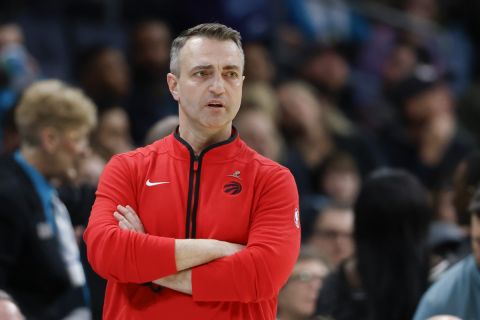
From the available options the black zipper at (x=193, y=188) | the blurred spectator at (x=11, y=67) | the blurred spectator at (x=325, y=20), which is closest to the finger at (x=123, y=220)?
the black zipper at (x=193, y=188)

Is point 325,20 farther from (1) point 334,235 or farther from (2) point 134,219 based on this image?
(2) point 134,219

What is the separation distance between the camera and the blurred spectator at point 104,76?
349 inches

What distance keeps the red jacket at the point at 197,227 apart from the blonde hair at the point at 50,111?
5.52ft

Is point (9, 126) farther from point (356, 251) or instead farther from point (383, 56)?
point (383, 56)

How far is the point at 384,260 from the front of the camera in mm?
5383

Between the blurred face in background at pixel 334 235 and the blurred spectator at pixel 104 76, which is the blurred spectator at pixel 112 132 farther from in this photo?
the blurred face in background at pixel 334 235

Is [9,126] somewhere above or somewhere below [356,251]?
above

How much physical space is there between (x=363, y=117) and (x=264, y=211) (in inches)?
273

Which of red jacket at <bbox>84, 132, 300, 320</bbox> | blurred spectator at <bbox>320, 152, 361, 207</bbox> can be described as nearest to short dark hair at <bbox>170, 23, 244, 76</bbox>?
red jacket at <bbox>84, 132, 300, 320</bbox>

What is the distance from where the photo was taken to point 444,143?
29.9 ft

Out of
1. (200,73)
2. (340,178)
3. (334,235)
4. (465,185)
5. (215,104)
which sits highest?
(200,73)

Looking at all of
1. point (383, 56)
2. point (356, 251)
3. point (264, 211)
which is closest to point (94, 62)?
point (383, 56)

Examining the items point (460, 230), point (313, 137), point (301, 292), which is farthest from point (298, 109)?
point (301, 292)

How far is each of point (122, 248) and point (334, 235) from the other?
3.63 metres
